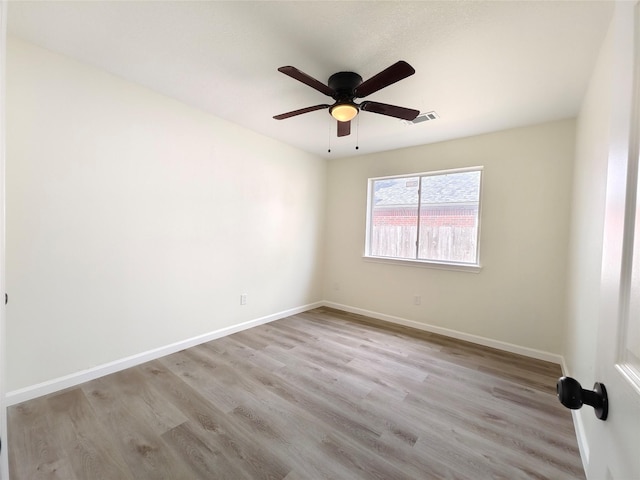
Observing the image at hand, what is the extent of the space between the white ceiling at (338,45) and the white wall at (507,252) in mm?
Result: 503

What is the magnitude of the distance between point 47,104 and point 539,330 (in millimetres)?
4813

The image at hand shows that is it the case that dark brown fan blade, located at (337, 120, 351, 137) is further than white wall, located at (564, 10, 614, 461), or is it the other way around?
dark brown fan blade, located at (337, 120, 351, 137)

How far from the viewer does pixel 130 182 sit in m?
2.33

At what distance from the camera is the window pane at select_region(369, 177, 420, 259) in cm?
372

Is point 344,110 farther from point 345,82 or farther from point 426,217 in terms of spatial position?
point 426,217

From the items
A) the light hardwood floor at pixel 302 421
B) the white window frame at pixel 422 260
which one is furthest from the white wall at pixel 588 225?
the white window frame at pixel 422 260

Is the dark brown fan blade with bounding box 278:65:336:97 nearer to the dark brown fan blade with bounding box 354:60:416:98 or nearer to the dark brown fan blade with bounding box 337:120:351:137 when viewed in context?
the dark brown fan blade with bounding box 354:60:416:98

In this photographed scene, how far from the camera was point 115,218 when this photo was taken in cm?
225

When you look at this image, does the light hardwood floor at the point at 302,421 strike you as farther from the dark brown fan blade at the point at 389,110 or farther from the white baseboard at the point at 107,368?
the dark brown fan blade at the point at 389,110

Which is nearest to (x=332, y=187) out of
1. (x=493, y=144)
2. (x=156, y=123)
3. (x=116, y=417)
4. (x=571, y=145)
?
(x=493, y=144)

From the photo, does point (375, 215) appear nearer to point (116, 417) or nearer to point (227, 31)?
point (227, 31)

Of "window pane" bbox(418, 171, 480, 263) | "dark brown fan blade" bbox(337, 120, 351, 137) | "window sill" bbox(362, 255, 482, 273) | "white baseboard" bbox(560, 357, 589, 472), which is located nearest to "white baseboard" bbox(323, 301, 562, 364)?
"window sill" bbox(362, 255, 482, 273)

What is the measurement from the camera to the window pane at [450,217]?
10.7 feet

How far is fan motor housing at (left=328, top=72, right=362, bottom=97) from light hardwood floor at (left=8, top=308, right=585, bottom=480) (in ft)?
7.70
